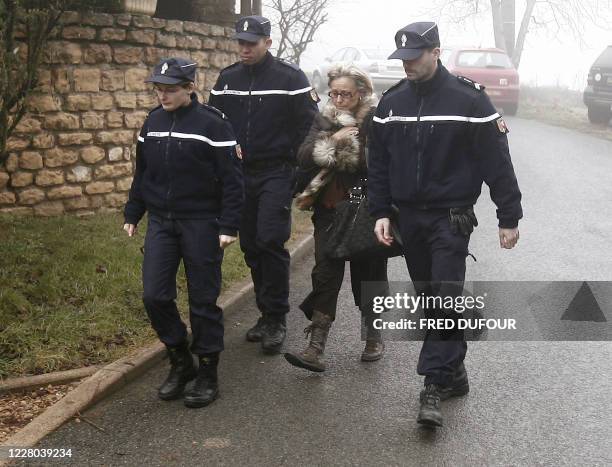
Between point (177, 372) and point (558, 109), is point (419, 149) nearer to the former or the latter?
point (177, 372)

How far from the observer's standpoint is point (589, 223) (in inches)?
421

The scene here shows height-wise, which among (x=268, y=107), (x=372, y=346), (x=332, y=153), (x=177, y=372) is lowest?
(x=372, y=346)

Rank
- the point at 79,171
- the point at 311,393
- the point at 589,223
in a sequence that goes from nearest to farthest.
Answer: the point at 311,393
the point at 79,171
the point at 589,223

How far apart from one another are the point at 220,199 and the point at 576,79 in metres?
33.2

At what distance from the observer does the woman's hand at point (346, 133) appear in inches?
216

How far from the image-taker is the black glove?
4.80 m

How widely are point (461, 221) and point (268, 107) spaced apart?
171 cm

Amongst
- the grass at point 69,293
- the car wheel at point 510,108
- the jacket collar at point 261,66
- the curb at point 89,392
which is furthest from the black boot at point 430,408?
the car wheel at point 510,108

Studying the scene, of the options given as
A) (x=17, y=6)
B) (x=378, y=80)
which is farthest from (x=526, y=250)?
(x=378, y=80)

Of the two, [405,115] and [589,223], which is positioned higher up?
[405,115]

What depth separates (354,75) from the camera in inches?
215

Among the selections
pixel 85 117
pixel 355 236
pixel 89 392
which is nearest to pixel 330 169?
pixel 355 236

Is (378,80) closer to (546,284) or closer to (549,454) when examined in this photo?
(546,284)

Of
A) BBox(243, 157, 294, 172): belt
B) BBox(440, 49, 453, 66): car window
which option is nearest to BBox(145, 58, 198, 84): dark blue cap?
BBox(243, 157, 294, 172): belt
